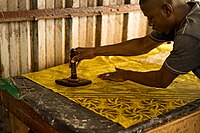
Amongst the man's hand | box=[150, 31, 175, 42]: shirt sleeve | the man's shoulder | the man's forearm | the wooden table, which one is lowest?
the wooden table

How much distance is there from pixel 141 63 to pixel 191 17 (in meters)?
1.00

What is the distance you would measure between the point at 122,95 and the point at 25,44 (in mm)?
999

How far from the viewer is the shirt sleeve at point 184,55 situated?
59.8 inches

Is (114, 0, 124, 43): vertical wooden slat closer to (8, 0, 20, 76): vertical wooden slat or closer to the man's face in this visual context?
(8, 0, 20, 76): vertical wooden slat

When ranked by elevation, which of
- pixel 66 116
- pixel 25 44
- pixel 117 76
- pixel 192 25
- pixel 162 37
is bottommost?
pixel 66 116

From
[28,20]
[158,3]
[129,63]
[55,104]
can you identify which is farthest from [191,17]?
[28,20]

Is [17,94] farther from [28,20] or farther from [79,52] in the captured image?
[28,20]

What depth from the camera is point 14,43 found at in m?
2.34

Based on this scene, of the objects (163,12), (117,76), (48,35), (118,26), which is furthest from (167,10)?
(118,26)

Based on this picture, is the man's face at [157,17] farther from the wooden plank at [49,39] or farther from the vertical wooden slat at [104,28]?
the vertical wooden slat at [104,28]

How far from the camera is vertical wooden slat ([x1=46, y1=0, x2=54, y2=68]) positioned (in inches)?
97.5

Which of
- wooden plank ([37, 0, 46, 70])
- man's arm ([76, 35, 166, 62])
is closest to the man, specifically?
man's arm ([76, 35, 166, 62])

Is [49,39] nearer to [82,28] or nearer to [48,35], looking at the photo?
[48,35]

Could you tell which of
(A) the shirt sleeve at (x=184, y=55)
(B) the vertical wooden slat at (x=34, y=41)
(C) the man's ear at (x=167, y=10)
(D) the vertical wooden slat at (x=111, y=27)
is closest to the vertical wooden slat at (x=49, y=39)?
(B) the vertical wooden slat at (x=34, y=41)
